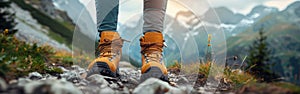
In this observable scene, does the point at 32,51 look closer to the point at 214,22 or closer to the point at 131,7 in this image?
the point at 131,7

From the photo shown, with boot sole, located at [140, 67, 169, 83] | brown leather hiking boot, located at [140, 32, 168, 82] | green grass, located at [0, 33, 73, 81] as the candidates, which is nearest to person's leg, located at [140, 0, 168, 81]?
brown leather hiking boot, located at [140, 32, 168, 82]

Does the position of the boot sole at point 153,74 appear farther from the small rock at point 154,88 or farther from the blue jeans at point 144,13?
the small rock at point 154,88

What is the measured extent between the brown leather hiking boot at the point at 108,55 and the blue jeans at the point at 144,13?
0.39ft

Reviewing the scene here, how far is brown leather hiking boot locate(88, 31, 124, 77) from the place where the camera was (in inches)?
175

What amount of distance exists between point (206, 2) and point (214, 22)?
1.42 ft

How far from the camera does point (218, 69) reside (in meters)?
5.82

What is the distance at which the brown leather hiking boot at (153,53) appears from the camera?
427 centimetres

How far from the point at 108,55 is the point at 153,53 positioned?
658 mm

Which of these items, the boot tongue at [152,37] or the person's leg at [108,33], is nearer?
the boot tongue at [152,37]

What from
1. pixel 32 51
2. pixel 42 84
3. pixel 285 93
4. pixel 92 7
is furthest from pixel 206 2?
pixel 32 51

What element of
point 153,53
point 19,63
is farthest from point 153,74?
point 19,63

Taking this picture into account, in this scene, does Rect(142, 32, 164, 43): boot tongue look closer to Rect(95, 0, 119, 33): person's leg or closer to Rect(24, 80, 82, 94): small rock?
Rect(95, 0, 119, 33): person's leg

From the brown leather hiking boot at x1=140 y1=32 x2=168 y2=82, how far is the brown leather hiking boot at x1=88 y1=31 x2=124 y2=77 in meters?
0.44

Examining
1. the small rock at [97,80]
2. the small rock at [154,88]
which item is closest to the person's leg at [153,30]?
the small rock at [97,80]
